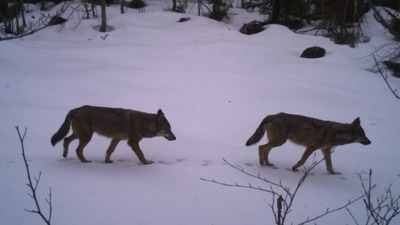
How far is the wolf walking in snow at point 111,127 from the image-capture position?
18.8ft

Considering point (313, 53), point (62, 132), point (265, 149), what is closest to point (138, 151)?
point (62, 132)

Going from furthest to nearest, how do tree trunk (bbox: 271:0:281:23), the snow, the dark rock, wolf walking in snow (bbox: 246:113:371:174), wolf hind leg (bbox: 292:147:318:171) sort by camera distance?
1. tree trunk (bbox: 271:0:281:23)
2. the dark rock
3. wolf walking in snow (bbox: 246:113:371:174)
4. wolf hind leg (bbox: 292:147:318:171)
5. the snow

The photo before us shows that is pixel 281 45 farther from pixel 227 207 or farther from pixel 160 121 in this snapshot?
pixel 227 207

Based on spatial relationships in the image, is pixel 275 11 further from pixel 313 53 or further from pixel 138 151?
pixel 138 151

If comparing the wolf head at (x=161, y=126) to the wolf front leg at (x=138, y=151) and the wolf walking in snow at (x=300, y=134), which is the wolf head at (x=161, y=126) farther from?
the wolf walking in snow at (x=300, y=134)

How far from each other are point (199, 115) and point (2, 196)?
603 cm

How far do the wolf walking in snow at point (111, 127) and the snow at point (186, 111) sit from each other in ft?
1.27

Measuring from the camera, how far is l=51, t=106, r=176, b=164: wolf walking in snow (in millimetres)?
5742

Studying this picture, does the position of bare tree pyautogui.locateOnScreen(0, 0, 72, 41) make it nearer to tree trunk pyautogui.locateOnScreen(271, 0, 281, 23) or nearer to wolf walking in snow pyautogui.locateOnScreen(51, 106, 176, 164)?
wolf walking in snow pyautogui.locateOnScreen(51, 106, 176, 164)

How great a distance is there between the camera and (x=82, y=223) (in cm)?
355

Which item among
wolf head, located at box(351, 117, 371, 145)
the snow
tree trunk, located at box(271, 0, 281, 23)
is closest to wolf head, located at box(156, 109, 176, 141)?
the snow

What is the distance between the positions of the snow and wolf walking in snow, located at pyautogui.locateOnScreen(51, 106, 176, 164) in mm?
387

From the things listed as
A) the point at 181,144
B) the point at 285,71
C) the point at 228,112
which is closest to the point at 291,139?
the point at 181,144

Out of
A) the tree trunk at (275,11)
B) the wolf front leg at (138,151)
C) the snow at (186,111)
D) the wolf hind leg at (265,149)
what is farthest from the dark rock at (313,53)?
the wolf front leg at (138,151)
